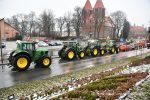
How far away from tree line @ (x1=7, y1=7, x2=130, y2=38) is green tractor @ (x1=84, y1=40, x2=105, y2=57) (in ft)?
165

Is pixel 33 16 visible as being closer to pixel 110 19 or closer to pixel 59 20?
pixel 59 20

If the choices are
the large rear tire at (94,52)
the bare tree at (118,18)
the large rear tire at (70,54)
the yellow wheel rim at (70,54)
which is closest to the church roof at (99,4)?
the bare tree at (118,18)

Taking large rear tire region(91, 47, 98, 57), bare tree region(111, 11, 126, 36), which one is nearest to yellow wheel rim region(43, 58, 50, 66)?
large rear tire region(91, 47, 98, 57)

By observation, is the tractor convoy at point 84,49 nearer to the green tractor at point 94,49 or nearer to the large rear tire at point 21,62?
the green tractor at point 94,49

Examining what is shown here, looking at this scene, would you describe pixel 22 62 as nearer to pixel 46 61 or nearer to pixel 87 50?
pixel 46 61

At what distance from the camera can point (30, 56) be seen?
1925 cm

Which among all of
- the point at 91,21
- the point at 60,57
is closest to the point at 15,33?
the point at 91,21

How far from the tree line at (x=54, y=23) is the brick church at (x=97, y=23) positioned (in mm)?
399

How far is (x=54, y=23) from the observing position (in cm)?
Answer: 9638

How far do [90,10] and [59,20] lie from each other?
1741cm

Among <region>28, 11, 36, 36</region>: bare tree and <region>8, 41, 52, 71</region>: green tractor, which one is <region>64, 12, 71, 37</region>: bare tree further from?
<region>8, 41, 52, 71</region>: green tractor

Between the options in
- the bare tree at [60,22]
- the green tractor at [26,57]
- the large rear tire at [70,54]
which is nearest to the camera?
the green tractor at [26,57]

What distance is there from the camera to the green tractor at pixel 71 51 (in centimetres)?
2626

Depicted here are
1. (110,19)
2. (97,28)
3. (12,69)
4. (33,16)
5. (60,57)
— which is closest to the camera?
(12,69)
